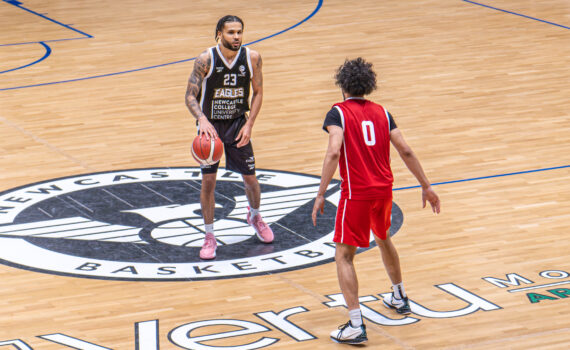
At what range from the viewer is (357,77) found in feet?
21.2

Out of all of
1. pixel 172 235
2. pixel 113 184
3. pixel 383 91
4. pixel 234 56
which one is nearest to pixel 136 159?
pixel 113 184

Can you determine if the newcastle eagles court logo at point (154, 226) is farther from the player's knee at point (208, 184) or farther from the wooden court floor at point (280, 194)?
the player's knee at point (208, 184)

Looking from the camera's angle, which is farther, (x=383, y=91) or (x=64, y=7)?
(x=64, y=7)

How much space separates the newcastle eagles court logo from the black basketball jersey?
1.11 meters

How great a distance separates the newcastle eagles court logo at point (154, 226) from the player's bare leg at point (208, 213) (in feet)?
0.25

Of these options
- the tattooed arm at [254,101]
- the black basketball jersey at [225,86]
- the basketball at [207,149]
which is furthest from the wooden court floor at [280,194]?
the black basketball jersey at [225,86]

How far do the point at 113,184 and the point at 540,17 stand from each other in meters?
10.9

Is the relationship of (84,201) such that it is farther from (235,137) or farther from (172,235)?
(235,137)

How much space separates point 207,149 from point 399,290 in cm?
195

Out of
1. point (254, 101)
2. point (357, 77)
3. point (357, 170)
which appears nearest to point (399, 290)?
point (357, 170)

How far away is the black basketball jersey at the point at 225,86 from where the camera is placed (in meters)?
8.08

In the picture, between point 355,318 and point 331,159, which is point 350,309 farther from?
point 331,159

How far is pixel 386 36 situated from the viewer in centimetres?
1738

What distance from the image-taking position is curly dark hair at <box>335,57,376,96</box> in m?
6.47
